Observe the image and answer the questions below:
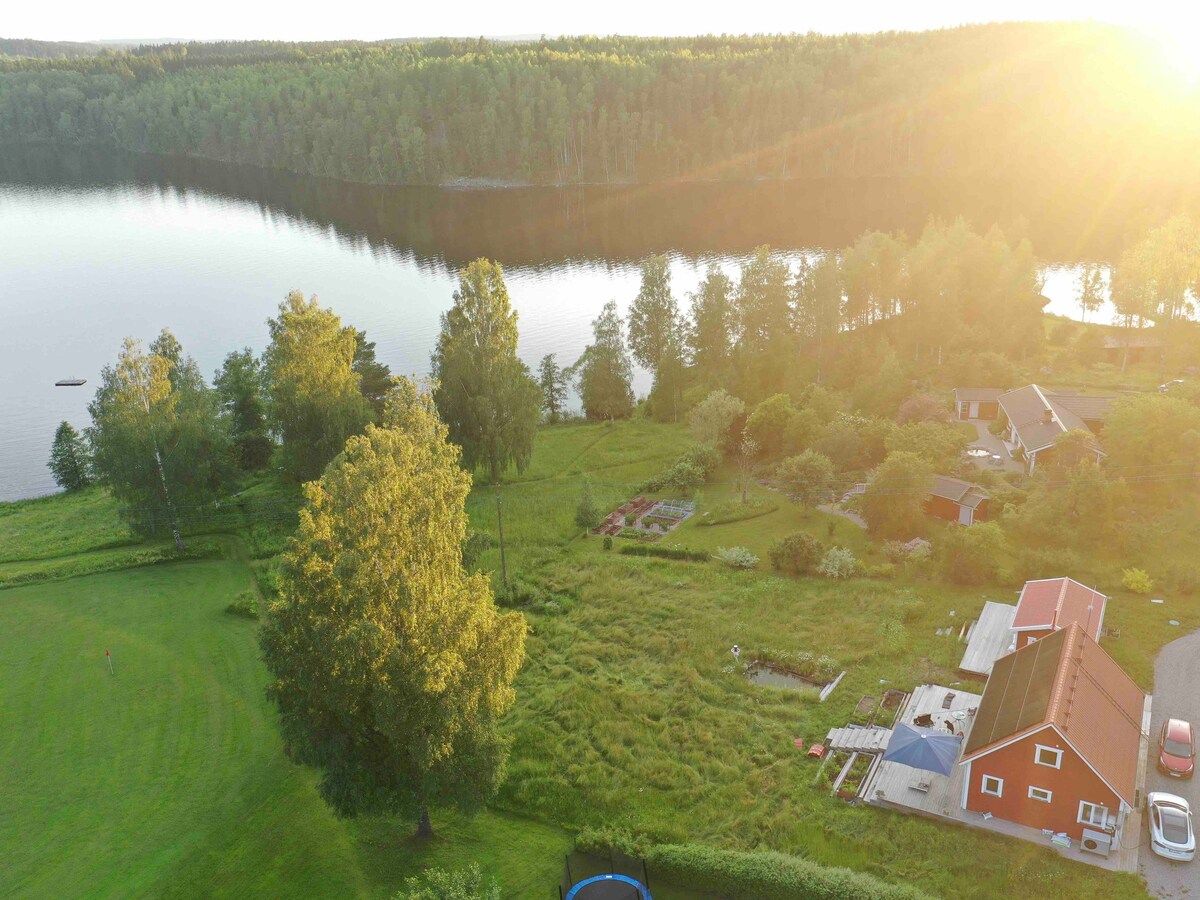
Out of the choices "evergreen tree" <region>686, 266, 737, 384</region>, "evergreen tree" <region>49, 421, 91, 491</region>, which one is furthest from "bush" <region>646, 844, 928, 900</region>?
"evergreen tree" <region>49, 421, 91, 491</region>

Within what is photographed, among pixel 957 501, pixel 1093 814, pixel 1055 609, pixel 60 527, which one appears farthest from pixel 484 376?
pixel 1093 814

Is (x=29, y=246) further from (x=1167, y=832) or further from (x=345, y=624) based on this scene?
(x=1167, y=832)

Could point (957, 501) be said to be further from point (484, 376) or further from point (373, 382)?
point (373, 382)

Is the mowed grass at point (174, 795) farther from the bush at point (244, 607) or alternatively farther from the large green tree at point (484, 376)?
the large green tree at point (484, 376)

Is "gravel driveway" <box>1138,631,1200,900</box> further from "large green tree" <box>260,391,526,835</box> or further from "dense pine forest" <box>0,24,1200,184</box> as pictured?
"dense pine forest" <box>0,24,1200,184</box>

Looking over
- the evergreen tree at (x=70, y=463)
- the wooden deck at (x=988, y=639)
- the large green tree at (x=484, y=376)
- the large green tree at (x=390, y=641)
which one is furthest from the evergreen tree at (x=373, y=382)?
the wooden deck at (x=988, y=639)

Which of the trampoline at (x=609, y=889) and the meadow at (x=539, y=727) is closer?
the trampoline at (x=609, y=889)
